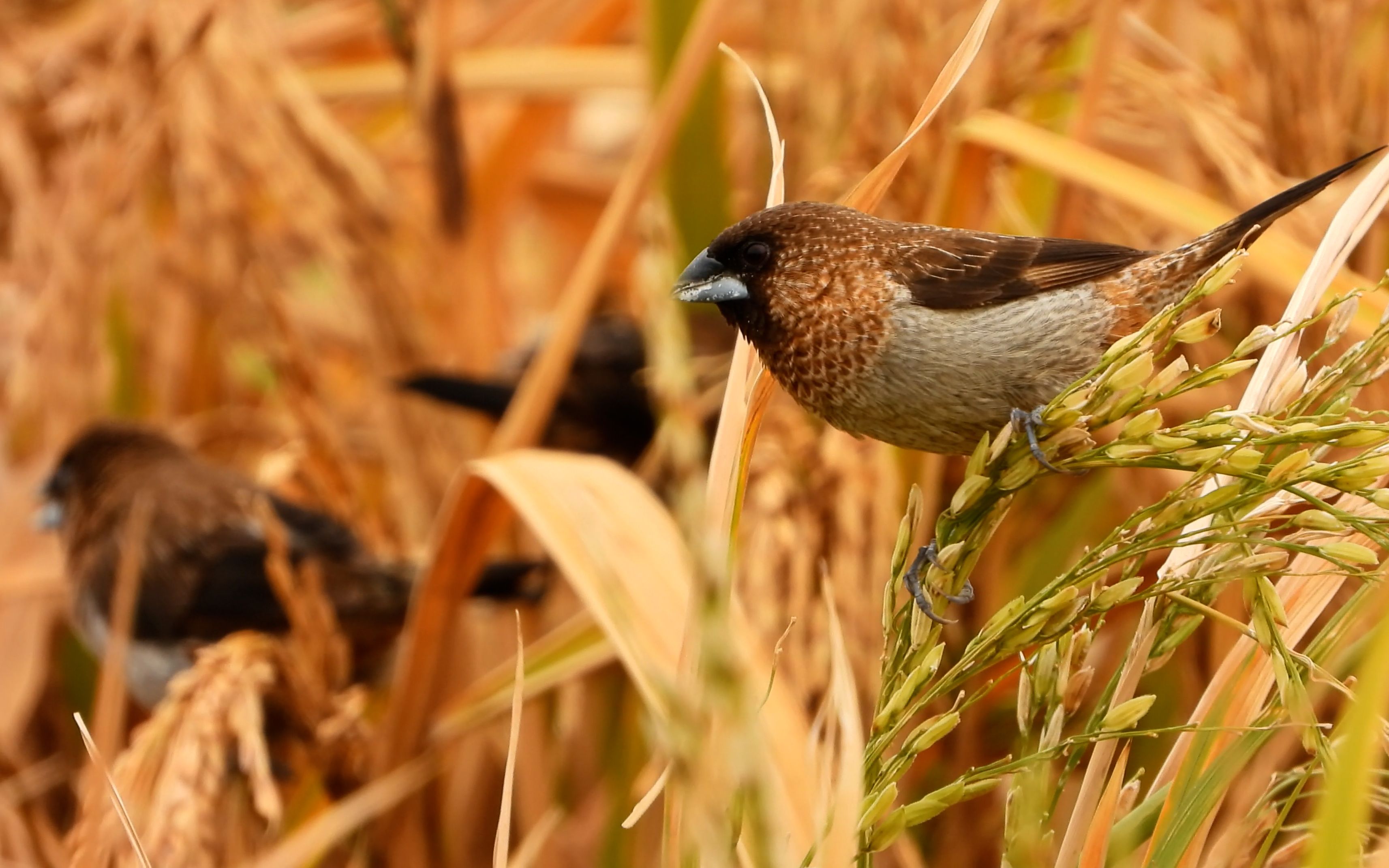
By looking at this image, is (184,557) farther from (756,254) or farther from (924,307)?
(924,307)

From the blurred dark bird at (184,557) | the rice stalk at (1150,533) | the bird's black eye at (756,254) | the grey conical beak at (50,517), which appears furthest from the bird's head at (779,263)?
the grey conical beak at (50,517)

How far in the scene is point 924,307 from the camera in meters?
1.69

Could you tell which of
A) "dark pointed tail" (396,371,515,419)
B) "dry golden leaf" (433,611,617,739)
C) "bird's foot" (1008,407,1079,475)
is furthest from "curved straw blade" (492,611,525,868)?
"dark pointed tail" (396,371,515,419)

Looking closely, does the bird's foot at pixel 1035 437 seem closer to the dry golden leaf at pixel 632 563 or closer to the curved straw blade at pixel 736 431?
the curved straw blade at pixel 736 431

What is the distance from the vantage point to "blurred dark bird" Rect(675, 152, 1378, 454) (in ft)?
5.32

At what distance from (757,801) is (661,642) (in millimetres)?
1043

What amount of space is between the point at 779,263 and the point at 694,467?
114cm

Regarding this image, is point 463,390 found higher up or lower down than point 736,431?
lower down

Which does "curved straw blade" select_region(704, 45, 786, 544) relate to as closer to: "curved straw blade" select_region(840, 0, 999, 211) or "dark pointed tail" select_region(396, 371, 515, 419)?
"curved straw blade" select_region(840, 0, 999, 211)

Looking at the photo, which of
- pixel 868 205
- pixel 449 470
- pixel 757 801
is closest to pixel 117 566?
pixel 449 470

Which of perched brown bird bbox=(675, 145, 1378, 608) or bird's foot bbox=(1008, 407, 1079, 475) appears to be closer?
bird's foot bbox=(1008, 407, 1079, 475)

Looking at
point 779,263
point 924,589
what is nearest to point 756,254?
point 779,263

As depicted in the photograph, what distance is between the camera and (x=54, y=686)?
354cm

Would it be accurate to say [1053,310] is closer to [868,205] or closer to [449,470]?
[868,205]
